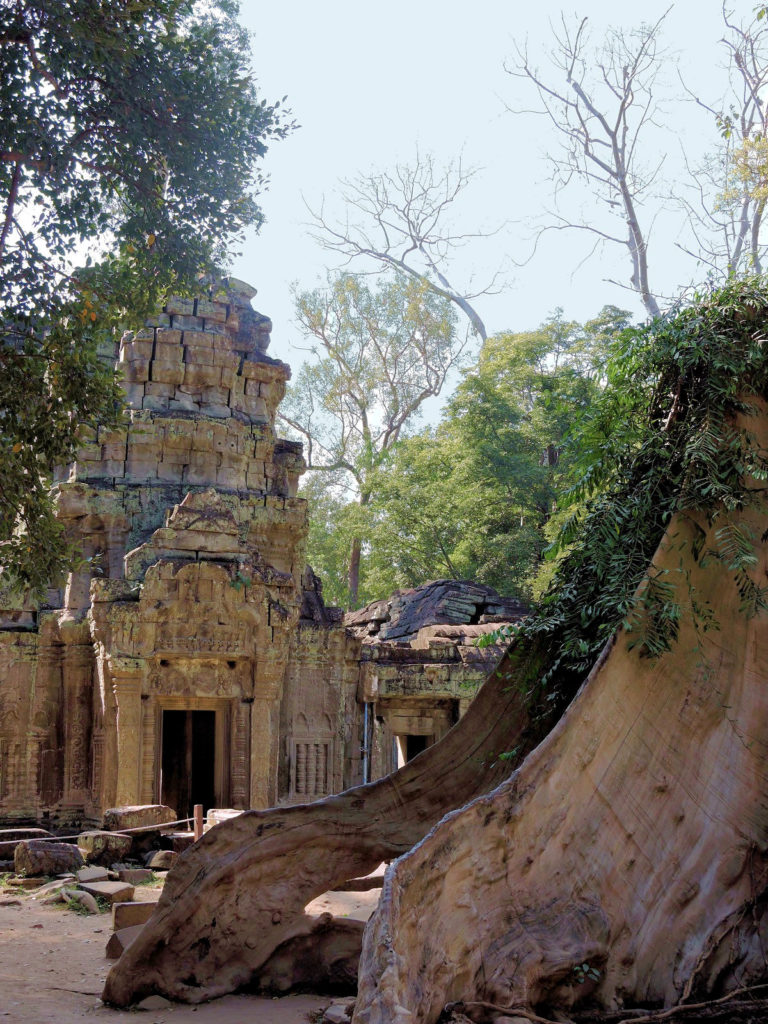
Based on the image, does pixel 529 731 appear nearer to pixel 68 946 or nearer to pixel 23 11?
pixel 68 946

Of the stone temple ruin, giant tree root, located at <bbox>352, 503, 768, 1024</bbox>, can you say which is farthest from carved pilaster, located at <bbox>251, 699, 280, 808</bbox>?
giant tree root, located at <bbox>352, 503, 768, 1024</bbox>

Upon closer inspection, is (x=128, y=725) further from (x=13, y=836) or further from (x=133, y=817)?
(x=13, y=836)

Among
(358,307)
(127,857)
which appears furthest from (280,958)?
(358,307)

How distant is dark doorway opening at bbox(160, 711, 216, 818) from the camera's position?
46.9ft

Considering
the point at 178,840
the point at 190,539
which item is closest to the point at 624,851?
the point at 178,840

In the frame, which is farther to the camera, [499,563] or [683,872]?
[499,563]

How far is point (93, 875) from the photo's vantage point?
952 cm

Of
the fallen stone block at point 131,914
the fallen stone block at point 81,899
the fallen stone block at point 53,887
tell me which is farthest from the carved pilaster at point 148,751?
the fallen stone block at point 131,914

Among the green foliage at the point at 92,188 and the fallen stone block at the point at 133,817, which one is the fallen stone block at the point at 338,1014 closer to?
the green foliage at the point at 92,188

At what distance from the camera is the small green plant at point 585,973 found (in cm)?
448

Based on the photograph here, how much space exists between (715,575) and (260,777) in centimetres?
934

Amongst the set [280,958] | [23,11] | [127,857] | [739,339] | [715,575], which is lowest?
[127,857]

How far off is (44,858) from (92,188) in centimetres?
612

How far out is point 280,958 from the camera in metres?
5.63
